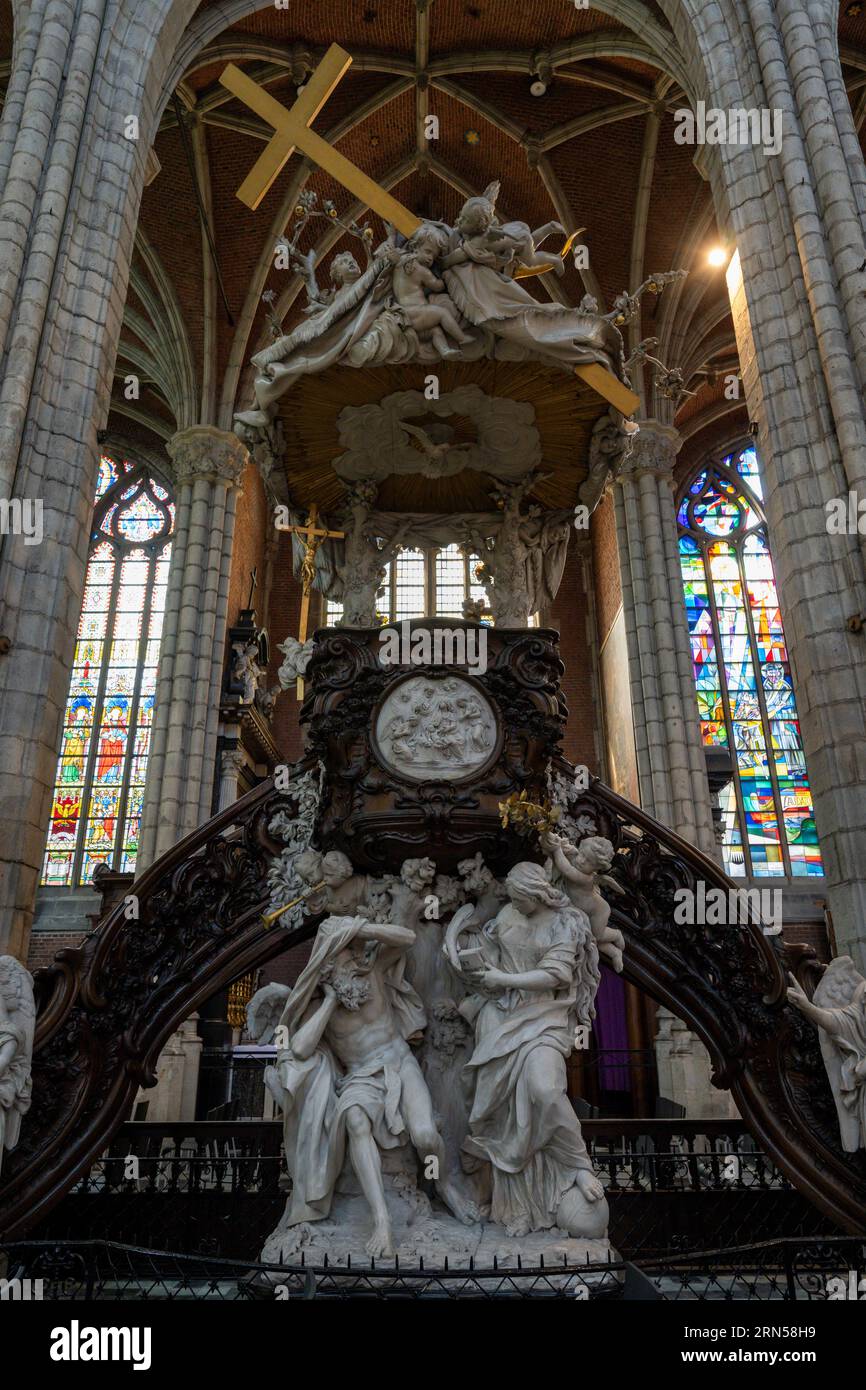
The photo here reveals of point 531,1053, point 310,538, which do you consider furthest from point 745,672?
point 531,1053

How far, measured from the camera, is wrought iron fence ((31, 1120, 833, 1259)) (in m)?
5.79

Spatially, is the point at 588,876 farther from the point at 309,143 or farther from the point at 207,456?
the point at 207,456

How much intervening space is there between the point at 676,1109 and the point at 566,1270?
8.19 metres

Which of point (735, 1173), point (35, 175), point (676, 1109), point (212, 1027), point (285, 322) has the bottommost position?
point (735, 1173)

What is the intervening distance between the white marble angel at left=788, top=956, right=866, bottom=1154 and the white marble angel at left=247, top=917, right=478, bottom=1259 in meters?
1.94

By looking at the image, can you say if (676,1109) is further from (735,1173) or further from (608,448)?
(608,448)

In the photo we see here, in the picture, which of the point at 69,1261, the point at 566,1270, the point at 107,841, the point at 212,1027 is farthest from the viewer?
the point at 107,841

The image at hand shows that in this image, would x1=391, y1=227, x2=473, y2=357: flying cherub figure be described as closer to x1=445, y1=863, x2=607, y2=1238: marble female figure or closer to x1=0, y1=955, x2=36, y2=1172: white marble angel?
x1=445, y1=863, x2=607, y2=1238: marble female figure

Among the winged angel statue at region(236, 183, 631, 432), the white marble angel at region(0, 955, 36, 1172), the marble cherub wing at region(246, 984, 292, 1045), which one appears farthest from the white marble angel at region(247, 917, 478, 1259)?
the winged angel statue at region(236, 183, 631, 432)

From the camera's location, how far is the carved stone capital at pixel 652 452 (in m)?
15.7

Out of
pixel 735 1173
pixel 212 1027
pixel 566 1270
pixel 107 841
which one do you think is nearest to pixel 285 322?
Answer: pixel 107 841

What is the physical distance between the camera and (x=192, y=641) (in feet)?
47.7
